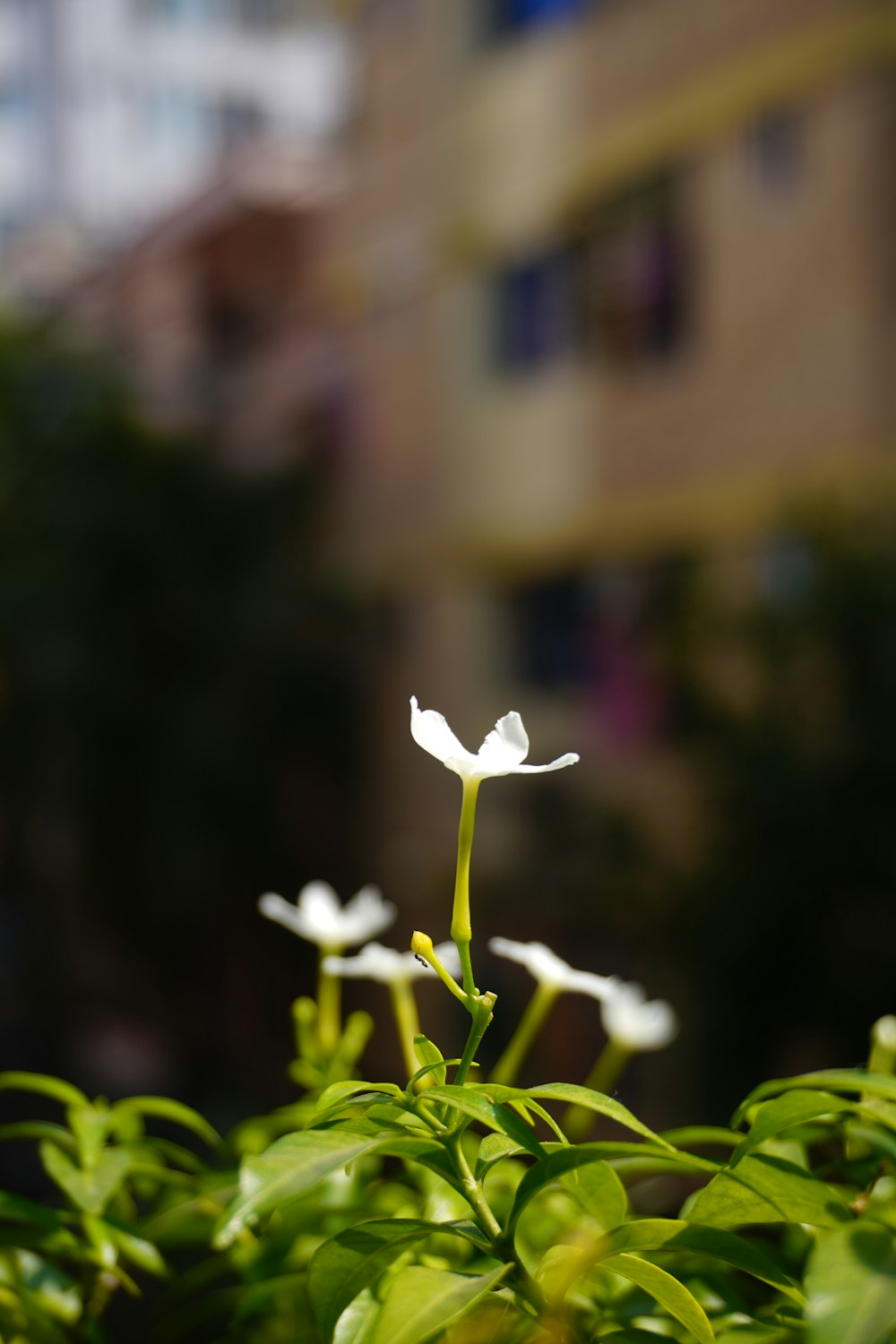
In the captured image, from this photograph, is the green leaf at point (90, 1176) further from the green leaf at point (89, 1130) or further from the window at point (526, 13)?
the window at point (526, 13)

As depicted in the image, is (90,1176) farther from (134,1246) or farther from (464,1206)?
(464,1206)

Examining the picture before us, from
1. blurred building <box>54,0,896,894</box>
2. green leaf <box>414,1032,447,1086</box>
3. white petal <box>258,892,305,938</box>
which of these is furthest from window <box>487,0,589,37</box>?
green leaf <box>414,1032,447,1086</box>

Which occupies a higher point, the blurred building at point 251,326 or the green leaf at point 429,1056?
the blurred building at point 251,326

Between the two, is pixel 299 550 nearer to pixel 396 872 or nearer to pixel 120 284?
pixel 396 872

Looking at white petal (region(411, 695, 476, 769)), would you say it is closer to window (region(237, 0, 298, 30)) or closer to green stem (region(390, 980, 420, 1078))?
green stem (region(390, 980, 420, 1078))

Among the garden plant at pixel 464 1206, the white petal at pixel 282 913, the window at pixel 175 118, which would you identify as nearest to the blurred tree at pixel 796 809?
the garden plant at pixel 464 1206
